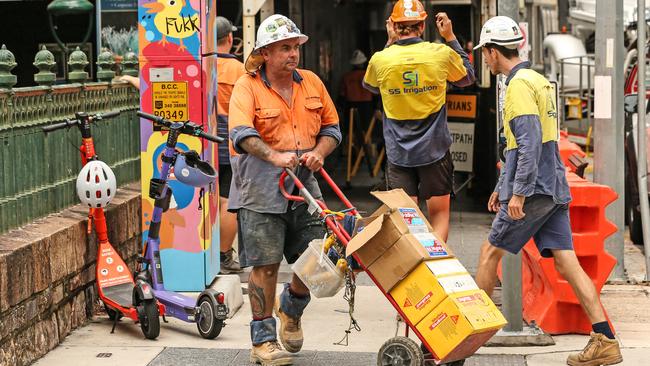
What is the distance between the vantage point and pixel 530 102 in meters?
7.13

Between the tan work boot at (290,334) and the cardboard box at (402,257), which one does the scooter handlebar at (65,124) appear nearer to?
the tan work boot at (290,334)

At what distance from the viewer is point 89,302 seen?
28.0 ft

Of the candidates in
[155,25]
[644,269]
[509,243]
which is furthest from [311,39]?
[509,243]

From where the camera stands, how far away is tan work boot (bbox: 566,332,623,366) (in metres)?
7.19

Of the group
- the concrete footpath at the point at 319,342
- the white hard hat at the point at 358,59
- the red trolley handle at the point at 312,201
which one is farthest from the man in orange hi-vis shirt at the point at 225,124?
the white hard hat at the point at 358,59

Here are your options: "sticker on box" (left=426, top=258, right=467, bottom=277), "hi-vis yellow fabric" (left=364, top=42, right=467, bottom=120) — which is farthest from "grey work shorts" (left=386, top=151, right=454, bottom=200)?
"sticker on box" (left=426, top=258, right=467, bottom=277)

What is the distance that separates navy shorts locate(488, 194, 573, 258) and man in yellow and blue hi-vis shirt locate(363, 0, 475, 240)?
1.13 m

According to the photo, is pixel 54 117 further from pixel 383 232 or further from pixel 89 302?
pixel 383 232

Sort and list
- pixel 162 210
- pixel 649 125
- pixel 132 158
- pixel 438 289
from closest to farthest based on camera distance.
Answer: pixel 438 289
pixel 162 210
pixel 132 158
pixel 649 125

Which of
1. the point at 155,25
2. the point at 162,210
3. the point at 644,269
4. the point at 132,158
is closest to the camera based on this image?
the point at 162,210

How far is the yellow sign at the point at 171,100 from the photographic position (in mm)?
8828

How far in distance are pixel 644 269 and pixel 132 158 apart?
4.45 m

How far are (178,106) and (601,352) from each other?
11.0 feet

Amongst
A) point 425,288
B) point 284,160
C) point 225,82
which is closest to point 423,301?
point 425,288
